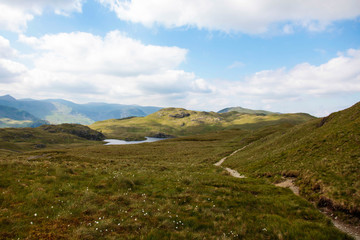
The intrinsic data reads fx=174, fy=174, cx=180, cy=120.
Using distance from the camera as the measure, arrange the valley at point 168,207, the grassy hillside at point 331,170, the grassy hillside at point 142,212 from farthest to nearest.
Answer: the grassy hillside at point 331,170 < the valley at point 168,207 < the grassy hillside at point 142,212

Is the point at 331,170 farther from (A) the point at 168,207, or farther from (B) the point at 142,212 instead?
(B) the point at 142,212

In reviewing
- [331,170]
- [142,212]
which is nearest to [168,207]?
[142,212]

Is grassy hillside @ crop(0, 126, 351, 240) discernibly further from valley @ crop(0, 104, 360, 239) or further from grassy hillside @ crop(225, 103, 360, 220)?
grassy hillside @ crop(225, 103, 360, 220)

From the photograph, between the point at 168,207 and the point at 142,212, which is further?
the point at 168,207

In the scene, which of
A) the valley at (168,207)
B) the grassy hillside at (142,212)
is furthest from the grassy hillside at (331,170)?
the grassy hillside at (142,212)

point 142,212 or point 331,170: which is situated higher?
point 331,170

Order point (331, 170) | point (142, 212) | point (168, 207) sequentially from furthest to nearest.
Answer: point (331, 170) < point (168, 207) < point (142, 212)

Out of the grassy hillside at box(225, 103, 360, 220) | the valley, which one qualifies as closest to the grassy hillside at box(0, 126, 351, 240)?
the valley

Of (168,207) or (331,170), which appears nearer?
(168,207)

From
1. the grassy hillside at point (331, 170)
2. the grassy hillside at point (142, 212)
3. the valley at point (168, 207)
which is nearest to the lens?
the grassy hillside at point (142, 212)

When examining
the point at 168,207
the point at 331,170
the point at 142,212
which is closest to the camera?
the point at 142,212

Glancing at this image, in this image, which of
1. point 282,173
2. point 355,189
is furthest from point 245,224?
point 282,173

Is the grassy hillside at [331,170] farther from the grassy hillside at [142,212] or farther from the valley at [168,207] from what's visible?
the grassy hillside at [142,212]

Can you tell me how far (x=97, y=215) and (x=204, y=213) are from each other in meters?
6.22
